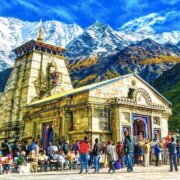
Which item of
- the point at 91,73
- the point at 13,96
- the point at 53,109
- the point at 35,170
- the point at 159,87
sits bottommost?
the point at 35,170

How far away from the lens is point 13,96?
47656mm

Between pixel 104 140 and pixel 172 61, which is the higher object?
pixel 172 61

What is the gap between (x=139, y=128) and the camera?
34031 millimetres

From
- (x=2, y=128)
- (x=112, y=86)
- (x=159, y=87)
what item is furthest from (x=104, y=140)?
(x=159, y=87)

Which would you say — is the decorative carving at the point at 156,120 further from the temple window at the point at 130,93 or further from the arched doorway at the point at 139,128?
the temple window at the point at 130,93

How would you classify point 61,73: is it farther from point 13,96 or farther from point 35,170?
point 35,170

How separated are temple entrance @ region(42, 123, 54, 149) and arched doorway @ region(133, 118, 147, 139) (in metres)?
8.32

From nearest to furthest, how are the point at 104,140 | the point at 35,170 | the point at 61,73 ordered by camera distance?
the point at 35,170 < the point at 104,140 < the point at 61,73

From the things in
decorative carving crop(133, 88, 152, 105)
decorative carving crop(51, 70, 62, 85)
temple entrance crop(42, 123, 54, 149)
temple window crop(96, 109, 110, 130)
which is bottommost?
temple entrance crop(42, 123, 54, 149)

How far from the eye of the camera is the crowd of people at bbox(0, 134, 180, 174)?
1936 centimetres

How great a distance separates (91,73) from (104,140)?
407 feet

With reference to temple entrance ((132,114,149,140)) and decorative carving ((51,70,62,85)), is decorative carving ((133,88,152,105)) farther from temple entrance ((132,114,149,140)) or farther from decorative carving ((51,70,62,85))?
decorative carving ((51,70,62,85))

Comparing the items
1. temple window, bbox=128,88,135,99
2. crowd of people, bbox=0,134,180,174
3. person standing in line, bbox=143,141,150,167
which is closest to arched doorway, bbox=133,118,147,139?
temple window, bbox=128,88,135,99

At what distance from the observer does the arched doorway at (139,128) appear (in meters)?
33.6
